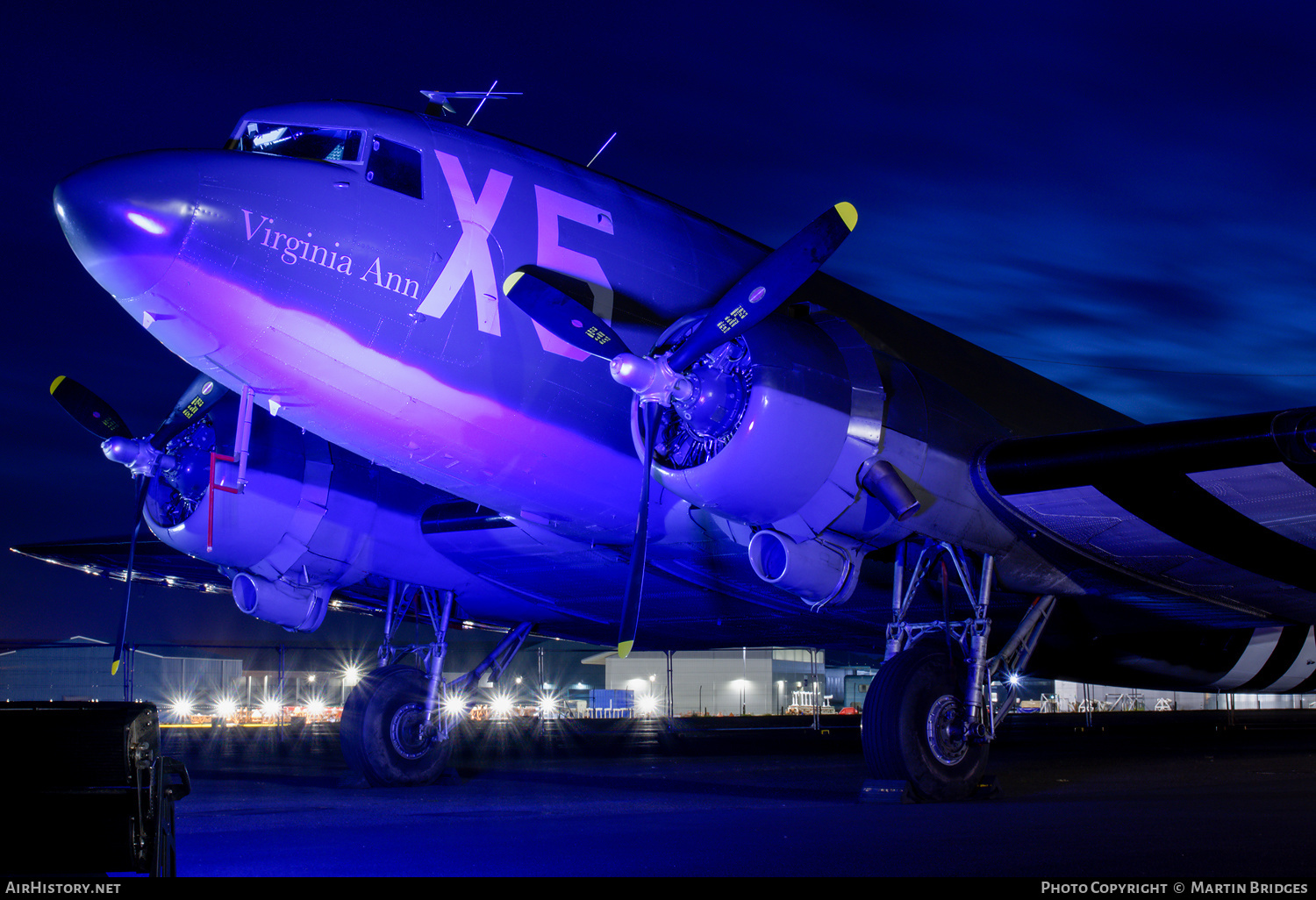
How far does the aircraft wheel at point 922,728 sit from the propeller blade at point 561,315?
428 centimetres

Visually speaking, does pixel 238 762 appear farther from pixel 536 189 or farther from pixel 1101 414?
pixel 1101 414

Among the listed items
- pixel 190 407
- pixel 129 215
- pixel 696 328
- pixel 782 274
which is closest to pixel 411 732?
pixel 190 407

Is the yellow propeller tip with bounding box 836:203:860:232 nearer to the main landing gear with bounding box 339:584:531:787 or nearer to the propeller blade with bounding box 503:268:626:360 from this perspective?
the propeller blade with bounding box 503:268:626:360

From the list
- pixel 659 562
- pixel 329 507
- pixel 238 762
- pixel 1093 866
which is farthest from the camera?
pixel 238 762

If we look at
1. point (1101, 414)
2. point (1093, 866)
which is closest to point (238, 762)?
point (1101, 414)

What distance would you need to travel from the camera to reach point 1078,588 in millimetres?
13422

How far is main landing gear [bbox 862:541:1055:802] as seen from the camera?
35.3 feet

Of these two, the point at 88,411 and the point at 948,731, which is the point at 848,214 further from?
the point at 88,411

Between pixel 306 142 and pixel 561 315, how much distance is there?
113 inches

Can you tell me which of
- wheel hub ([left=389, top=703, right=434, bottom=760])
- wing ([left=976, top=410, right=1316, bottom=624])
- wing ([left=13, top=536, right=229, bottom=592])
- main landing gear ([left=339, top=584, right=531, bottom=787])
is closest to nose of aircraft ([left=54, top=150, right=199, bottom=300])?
main landing gear ([left=339, top=584, right=531, bottom=787])

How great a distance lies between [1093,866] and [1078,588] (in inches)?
294

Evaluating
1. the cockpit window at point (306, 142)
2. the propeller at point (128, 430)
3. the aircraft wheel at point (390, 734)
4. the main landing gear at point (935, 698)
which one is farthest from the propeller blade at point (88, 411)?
the main landing gear at point (935, 698)

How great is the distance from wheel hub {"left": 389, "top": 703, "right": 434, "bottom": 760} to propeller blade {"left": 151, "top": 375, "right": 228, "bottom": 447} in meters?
4.67

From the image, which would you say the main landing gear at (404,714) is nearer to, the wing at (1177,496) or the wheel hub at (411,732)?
the wheel hub at (411,732)
